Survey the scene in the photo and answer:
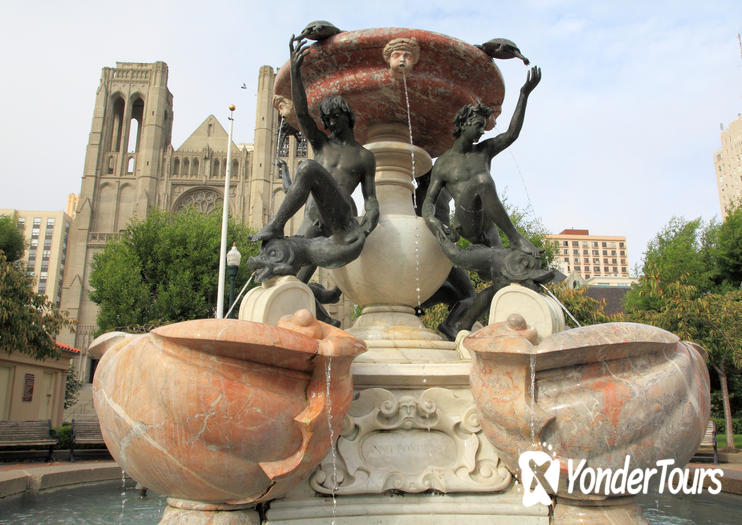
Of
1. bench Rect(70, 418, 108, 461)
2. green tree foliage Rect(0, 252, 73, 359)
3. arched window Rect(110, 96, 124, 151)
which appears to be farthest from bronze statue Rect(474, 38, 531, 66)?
arched window Rect(110, 96, 124, 151)

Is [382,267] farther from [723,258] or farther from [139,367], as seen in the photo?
[723,258]

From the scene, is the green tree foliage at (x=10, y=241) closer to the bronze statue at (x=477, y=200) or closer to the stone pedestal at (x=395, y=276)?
the stone pedestal at (x=395, y=276)

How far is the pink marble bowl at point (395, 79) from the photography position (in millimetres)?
4320

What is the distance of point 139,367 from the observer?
240cm

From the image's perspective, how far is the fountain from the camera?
238 centimetres

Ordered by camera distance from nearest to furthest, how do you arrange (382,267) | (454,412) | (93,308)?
(454,412) → (382,267) → (93,308)

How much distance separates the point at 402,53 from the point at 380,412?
2.66m

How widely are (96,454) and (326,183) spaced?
10.6m

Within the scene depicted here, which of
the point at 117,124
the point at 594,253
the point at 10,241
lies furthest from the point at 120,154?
the point at 594,253

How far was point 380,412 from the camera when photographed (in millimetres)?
3148

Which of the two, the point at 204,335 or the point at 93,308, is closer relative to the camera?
the point at 204,335

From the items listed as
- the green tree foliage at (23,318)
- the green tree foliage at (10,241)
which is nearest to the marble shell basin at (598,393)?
the green tree foliage at (23,318)

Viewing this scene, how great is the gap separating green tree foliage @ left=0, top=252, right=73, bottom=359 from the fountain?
11.3m

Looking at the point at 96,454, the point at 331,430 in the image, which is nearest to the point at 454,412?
the point at 331,430
